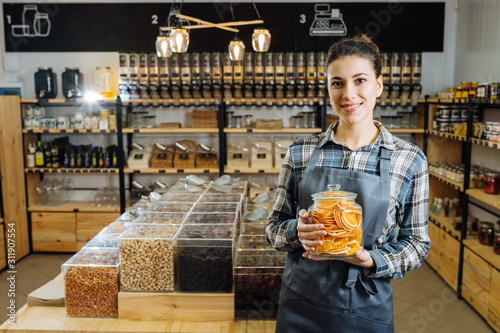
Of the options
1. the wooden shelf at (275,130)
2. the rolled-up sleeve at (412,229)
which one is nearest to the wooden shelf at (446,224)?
the wooden shelf at (275,130)

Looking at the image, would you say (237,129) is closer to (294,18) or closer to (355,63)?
(294,18)

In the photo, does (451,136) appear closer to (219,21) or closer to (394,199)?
(219,21)

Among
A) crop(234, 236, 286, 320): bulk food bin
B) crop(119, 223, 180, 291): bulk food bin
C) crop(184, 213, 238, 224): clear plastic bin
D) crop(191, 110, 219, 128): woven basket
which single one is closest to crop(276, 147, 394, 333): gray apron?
crop(234, 236, 286, 320): bulk food bin

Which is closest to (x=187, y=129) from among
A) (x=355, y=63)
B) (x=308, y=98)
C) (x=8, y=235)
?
(x=308, y=98)

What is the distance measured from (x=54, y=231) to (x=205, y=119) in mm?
2108

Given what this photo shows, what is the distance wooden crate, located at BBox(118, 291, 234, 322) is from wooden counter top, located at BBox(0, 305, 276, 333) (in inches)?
1.3

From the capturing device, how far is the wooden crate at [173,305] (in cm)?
200

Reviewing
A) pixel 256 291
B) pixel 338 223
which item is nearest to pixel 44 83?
pixel 256 291

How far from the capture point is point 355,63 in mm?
1296

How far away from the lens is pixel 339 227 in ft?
3.81

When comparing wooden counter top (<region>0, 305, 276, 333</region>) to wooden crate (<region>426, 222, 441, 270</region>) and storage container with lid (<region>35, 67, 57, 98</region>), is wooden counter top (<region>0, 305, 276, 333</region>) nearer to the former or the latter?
wooden crate (<region>426, 222, 441, 270</region>)

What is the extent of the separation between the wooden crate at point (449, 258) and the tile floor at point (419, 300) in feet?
0.28

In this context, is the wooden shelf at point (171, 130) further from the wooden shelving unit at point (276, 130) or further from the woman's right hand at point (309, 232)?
the woman's right hand at point (309, 232)

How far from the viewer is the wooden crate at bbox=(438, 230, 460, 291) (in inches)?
155
